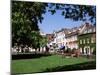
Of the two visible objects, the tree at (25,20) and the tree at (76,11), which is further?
the tree at (76,11)

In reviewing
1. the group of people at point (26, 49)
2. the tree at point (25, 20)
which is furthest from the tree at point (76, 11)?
the group of people at point (26, 49)

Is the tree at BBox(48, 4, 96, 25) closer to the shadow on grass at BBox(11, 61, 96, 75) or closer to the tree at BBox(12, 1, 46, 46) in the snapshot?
the tree at BBox(12, 1, 46, 46)

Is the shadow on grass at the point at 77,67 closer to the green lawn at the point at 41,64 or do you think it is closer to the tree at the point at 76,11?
the green lawn at the point at 41,64

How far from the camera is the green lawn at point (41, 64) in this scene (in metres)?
2.42

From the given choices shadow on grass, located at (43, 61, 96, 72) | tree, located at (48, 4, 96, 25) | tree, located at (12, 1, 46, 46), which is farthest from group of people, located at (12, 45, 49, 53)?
tree, located at (48, 4, 96, 25)

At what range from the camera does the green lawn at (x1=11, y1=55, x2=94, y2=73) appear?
242 cm

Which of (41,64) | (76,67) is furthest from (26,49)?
(76,67)

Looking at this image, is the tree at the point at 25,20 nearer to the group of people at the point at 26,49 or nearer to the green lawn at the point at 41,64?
the group of people at the point at 26,49

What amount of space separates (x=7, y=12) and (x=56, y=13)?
0.59 metres

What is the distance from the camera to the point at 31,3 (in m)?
2.47

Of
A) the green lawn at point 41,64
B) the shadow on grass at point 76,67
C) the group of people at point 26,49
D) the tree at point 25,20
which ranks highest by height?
the tree at point 25,20

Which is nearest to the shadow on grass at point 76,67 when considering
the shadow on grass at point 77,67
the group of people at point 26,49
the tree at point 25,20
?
the shadow on grass at point 77,67

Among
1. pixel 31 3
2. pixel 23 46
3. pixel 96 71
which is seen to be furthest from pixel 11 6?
pixel 96 71

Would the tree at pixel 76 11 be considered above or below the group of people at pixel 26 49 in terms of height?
above
